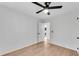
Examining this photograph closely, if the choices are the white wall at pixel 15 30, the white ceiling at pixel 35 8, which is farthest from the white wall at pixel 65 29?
the white wall at pixel 15 30

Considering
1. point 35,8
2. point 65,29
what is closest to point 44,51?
point 65,29

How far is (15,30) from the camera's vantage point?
0.89 meters

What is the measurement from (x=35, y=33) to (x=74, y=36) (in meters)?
0.43

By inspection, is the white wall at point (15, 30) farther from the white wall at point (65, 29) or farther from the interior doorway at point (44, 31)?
the white wall at point (65, 29)

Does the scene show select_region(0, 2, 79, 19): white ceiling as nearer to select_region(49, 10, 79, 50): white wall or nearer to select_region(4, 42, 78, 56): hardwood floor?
select_region(49, 10, 79, 50): white wall

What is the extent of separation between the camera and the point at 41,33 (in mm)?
961

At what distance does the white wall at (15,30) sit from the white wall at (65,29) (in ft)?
0.75

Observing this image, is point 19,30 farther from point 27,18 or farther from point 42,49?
point 42,49

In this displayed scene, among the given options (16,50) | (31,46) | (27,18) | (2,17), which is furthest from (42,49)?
(2,17)

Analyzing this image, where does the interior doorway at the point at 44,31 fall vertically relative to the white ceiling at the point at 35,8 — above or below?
below

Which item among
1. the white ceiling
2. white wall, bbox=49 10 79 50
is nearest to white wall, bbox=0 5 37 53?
the white ceiling

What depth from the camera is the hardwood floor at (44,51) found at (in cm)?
87

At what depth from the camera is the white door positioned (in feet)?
3.11

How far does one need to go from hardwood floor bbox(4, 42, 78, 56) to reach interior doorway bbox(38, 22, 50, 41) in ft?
0.22
